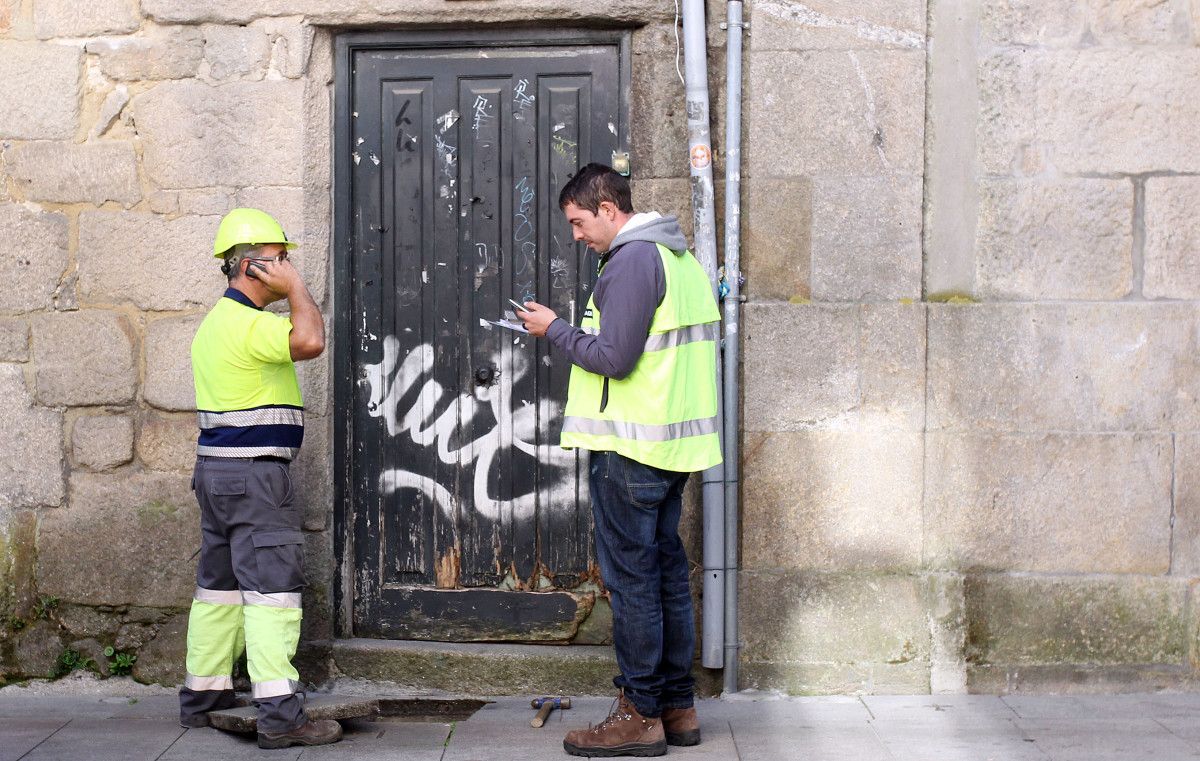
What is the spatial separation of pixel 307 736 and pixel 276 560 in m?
0.61

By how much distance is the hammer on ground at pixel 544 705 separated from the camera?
4541mm

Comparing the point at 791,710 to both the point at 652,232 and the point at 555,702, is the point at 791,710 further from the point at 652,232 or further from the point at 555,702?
the point at 652,232

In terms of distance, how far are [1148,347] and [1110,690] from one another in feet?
4.31

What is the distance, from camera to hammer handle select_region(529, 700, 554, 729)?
4.52 meters

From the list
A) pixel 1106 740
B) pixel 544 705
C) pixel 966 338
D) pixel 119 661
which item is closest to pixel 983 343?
pixel 966 338

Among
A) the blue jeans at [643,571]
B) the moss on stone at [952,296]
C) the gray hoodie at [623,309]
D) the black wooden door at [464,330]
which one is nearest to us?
the gray hoodie at [623,309]

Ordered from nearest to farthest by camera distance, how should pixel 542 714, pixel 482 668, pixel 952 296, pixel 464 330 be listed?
pixel 542 714
pixel 952 296
pixel 482 668
pixel 464 330

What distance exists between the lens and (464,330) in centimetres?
513

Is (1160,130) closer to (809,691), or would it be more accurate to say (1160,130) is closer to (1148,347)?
(1148,347)

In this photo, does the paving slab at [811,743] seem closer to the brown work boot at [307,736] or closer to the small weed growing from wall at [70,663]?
the brown work boot at [307,736]

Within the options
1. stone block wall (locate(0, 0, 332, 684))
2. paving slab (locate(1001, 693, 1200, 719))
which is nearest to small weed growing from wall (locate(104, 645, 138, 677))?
stone block wall (locate(0, 0, 332, 684))

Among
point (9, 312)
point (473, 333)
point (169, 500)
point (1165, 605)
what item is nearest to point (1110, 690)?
point (1165, 605)

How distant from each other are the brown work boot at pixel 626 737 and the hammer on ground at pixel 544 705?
0.41m

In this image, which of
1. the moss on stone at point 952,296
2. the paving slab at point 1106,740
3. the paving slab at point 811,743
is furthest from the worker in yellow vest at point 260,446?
the paving slab at point 1106,740
